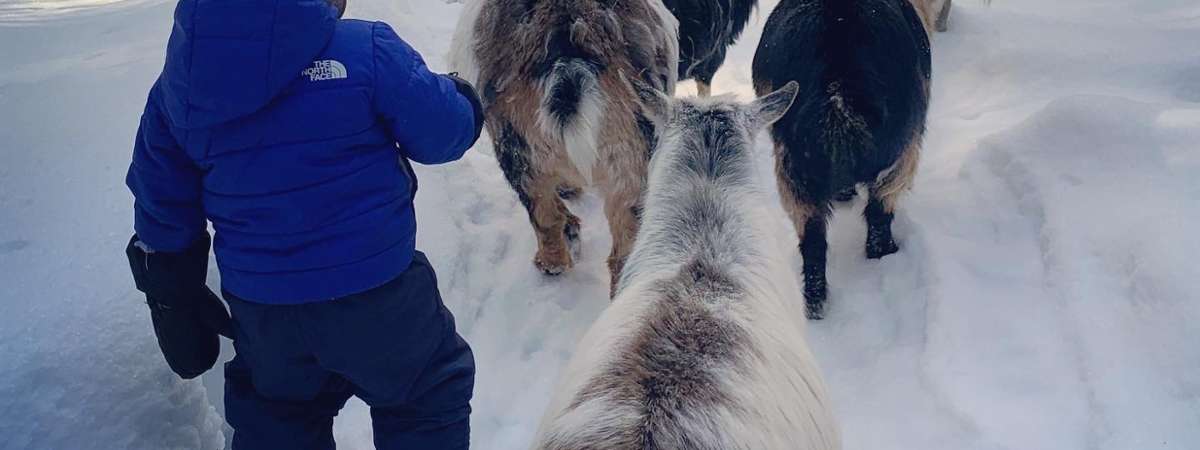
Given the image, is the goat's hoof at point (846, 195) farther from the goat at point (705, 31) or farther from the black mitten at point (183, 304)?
the black mitten at point (183, 304)

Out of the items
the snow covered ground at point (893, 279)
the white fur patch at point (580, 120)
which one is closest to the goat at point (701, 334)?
the white fur patch at point (580, 120)

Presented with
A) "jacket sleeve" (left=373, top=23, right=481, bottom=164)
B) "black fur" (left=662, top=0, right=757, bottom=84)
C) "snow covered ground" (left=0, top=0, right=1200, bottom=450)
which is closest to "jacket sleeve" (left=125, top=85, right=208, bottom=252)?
"jacket sleeve" (left=373, top=23, right=481, bottom=164)

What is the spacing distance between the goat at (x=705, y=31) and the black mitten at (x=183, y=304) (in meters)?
2.83

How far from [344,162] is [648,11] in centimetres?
165

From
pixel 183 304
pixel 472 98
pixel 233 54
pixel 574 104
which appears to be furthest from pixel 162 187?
pixel 574 104

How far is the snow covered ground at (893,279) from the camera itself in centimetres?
245

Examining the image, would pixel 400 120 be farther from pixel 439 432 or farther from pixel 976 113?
pixel 976 113

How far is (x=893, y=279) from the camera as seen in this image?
3381mm

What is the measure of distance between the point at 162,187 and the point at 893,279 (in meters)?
2.75

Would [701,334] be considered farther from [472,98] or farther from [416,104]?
[472,98]

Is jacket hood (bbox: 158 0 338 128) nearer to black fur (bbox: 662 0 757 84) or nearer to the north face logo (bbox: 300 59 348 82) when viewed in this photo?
the north face logo (bbox: 300 59 348 82)

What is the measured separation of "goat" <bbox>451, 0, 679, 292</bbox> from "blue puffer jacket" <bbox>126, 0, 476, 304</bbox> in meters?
0.79

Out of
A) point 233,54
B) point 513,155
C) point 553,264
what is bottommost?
point 553,264

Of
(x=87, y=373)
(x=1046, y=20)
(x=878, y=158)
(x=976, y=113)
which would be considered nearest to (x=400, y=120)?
(x=87, y=373)
